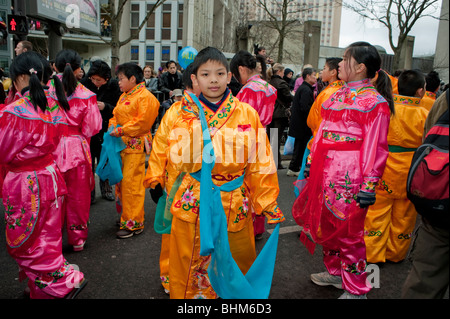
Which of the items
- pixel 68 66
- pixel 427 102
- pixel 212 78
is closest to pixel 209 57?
pixel 212 78

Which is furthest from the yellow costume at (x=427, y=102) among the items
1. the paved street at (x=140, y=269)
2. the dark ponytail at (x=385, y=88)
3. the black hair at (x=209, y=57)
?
the black hair at (x=209, y=57)

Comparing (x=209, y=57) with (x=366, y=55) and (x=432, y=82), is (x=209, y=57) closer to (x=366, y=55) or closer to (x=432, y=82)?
(x=366, y=55)

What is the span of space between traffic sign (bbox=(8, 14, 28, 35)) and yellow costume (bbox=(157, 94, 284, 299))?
650 centimetres

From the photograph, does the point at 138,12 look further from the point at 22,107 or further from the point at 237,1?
the point at 22,107

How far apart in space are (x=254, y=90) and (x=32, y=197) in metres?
2.45

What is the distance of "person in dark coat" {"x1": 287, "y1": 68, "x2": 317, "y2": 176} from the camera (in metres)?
6.40

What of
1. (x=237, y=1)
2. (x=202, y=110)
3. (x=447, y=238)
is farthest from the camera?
(x=237, y=1)

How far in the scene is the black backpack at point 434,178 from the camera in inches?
63.7

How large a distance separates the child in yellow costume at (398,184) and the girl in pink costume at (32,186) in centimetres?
267

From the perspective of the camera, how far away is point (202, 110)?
223cm

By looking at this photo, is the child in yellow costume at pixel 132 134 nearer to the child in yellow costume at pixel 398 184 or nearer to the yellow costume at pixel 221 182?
the yellow costume at pixel 221 182

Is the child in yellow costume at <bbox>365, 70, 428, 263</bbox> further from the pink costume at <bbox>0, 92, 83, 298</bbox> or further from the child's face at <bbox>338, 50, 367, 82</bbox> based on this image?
the pink costume at <bbox>0, 92, 83, 298</bbox>

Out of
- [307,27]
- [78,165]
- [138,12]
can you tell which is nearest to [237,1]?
[138,12]

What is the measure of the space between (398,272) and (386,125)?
1609 mm
